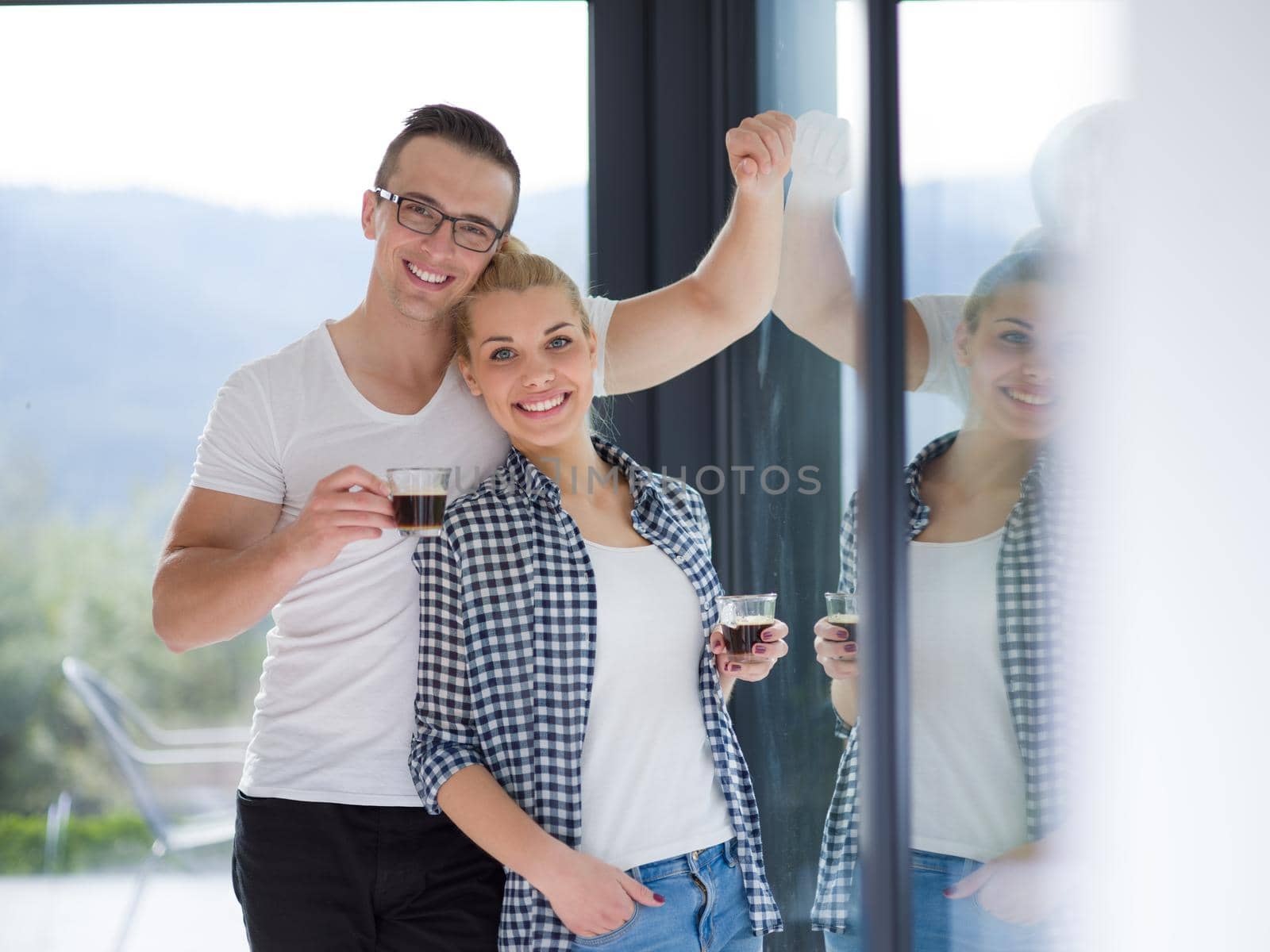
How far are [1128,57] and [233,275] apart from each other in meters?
1.89

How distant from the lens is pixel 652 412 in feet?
7.35

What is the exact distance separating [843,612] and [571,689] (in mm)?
354

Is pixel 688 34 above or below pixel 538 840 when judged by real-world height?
above

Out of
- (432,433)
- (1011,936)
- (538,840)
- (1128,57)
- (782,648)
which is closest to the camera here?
(1128,57)

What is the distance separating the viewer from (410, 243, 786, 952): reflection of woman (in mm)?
1438

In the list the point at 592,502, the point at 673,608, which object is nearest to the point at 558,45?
the point at 592,502

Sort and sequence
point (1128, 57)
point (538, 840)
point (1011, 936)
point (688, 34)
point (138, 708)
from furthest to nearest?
point (138, 708), point (688, 34), point (538, 840), point (1011, 936), point (1128, 57)

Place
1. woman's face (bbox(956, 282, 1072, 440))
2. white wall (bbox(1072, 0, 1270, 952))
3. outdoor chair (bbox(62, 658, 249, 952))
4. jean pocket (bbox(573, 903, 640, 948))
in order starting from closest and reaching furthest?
white wall (bbox(1072, 0, 1270, 952)), woman's face (bbox(956, 282, 1072, 440)), jean pocket (bbox(573, 903, 640, 948)), outdoor chair (bbox(62, 658, 249, 952))

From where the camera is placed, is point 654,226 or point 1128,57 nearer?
point 1128,57

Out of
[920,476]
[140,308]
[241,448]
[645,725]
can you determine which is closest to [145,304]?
[140,308]

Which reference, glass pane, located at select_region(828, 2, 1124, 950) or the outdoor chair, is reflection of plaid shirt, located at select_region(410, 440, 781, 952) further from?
the outdoor chair

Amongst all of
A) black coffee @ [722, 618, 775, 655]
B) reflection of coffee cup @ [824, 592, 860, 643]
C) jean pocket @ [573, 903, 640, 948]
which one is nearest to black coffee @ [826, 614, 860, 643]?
reflection of coffee cup @ [824, 592, 860, 643]

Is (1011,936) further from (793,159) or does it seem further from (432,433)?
(793,159)

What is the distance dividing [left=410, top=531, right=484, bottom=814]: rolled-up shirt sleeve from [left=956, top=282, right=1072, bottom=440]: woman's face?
747 mm
